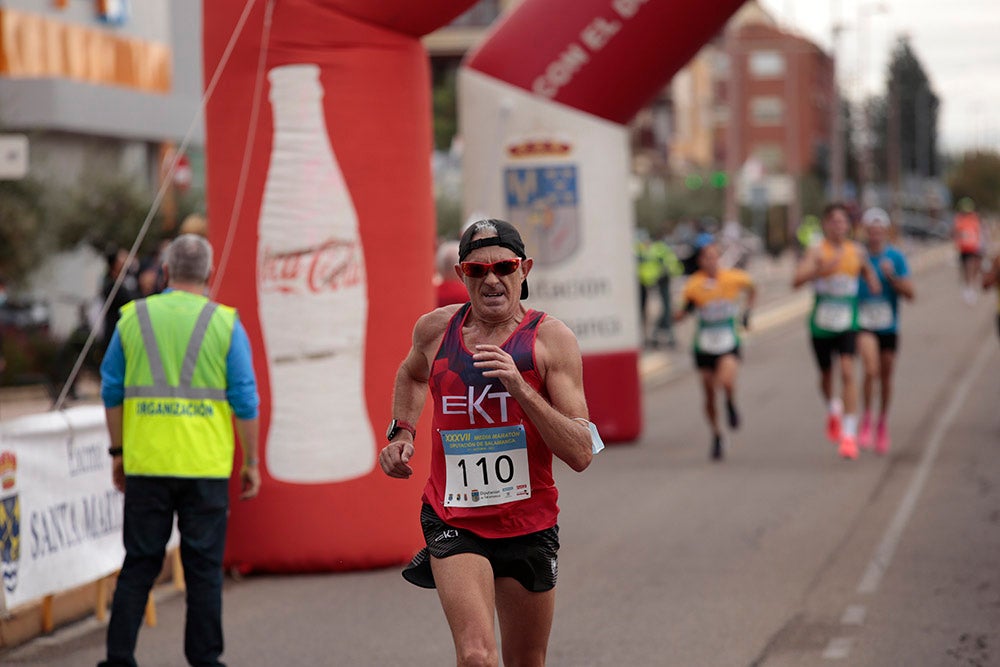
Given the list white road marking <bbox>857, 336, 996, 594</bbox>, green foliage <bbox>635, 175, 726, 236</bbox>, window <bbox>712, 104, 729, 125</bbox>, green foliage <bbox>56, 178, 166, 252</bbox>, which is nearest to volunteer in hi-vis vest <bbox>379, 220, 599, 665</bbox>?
white road marking <bbox>857, 336, 996, 594</bbox>

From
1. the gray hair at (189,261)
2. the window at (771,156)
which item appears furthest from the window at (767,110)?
the gray hair at (189,261)

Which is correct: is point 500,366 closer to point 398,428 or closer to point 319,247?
point 398,428

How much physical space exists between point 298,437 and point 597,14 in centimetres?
538

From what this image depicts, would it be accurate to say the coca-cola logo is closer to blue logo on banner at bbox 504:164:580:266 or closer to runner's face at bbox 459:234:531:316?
runner's face at bbox 459:234:531:316

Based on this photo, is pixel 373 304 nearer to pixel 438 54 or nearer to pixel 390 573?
pixel 390 573

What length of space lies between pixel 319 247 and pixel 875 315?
6.38 meters

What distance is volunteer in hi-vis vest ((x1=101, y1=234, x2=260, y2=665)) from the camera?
712 cm

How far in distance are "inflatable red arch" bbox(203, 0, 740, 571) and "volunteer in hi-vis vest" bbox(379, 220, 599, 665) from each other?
4280 mm

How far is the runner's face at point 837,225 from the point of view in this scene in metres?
14.1

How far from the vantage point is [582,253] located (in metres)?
15.3

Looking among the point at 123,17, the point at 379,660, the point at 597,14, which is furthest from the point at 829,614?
the point at 123,17

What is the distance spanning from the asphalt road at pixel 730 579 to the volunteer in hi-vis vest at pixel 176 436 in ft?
2.59

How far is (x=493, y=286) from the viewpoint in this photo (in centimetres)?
534

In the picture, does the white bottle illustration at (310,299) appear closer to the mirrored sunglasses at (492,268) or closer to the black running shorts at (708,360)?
the mirrored sunglasses at (492,268)
